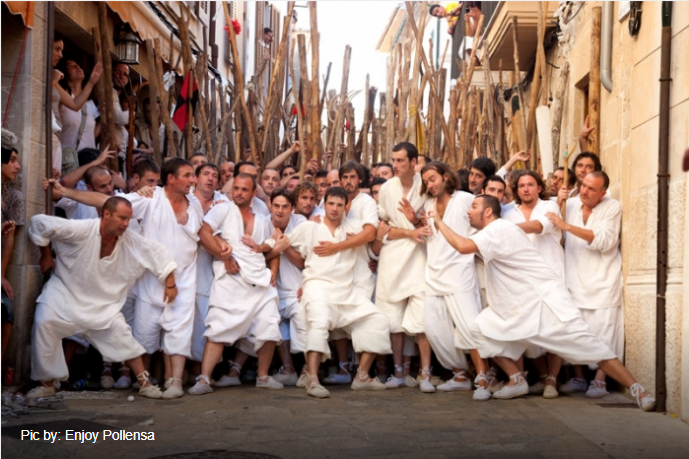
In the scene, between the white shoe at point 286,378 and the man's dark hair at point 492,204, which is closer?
the man's dark hair at point 492,204

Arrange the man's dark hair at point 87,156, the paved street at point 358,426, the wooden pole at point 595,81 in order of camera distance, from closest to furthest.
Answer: the paved street at point 358,426, the man's dark hair at point 87,156, the wooden pole at point 595,81

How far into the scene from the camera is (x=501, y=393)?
22.5 ft

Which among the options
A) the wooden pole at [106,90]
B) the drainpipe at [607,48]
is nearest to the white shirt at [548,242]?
the drainpipe at [607,48]

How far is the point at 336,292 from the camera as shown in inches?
300

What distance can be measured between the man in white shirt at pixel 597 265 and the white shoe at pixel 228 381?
2.62 metres

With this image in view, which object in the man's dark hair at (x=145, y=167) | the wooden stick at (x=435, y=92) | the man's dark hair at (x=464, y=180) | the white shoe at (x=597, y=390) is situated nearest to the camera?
the white shoe at (x=597, y=390)

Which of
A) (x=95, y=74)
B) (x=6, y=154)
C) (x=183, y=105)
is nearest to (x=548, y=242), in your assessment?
(x=6, y=154)

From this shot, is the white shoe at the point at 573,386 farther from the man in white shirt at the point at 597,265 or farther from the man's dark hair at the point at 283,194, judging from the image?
the man's dark hair at the point at 283,194

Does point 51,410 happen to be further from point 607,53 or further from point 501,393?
point 607,53

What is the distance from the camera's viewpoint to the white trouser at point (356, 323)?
7383 mm

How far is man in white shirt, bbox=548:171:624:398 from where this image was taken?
283 inches

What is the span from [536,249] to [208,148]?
4.45m

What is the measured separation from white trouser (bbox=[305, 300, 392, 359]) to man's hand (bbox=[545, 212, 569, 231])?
157 centimetres

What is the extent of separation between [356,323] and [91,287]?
2.15 m
